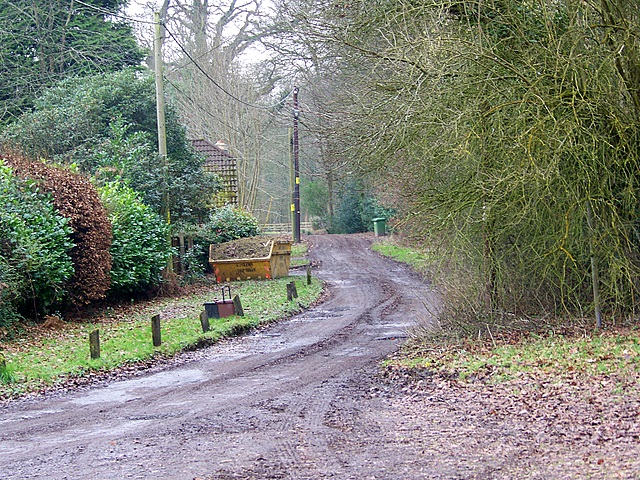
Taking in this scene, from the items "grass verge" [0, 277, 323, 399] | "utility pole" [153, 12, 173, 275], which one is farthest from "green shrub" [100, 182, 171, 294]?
"utility pole" [153, 12, 173, 275]

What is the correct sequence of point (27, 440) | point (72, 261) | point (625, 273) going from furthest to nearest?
point (72, 261) → point (625, 273) → point (27, 440)

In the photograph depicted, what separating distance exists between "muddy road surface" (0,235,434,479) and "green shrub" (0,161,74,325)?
13.9 ft

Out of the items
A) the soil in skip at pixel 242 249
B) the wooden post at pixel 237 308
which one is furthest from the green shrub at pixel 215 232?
the wooden post at pixel 237 308

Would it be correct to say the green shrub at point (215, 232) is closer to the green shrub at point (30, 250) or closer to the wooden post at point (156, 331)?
the green shrub at point (30, 250)

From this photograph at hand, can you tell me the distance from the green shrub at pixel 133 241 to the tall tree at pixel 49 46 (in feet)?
37.9

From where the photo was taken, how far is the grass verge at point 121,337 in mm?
11781

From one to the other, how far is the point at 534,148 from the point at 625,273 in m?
2.47

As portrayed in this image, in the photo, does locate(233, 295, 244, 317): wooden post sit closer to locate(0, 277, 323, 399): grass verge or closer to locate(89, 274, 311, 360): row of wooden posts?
locate(89, 274, 311, 360): row of wooden posts

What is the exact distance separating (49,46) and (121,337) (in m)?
22.2

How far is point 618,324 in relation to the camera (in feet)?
38.8

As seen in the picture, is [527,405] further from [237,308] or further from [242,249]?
[242,249]

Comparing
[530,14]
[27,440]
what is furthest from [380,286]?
[27,440]

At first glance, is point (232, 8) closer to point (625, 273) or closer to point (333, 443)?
point (625, 273)

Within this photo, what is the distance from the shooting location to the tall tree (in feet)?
104
